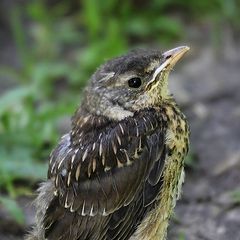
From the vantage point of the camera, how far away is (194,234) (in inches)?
216

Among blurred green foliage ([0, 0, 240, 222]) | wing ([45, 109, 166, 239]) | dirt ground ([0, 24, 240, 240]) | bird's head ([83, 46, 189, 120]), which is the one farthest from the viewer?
blurred green foliage ([0, 0, 240, 222])

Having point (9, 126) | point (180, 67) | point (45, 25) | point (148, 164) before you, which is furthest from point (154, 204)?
point (45, 25)

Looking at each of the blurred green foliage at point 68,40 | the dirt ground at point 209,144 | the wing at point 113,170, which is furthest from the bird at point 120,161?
the blurred green foliage at point 68,40

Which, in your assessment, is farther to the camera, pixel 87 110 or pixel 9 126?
pixel 9 126

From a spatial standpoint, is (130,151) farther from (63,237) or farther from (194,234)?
(194,234)

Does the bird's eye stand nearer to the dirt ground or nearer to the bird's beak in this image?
the bird's beak

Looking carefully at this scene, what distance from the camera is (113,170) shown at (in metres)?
4.62

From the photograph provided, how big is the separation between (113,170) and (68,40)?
14.1 ft

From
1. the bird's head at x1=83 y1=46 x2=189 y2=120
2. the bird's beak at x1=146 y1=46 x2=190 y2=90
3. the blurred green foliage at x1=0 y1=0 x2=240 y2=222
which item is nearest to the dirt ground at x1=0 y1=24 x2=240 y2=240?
the blurred green foliage at x1=0 y1=0 x2=240 y2=222

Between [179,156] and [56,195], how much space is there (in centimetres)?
70

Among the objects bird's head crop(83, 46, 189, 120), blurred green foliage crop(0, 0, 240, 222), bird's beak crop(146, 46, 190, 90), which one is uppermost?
blurred green foliage crop(0, 0, 240, 222)

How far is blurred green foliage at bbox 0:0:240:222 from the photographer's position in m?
6.58

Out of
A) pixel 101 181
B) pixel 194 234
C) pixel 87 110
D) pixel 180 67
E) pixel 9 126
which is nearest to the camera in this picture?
pixel 101 181

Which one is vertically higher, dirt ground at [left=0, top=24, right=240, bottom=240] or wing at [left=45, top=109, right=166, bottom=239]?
dirt ground at [left=0, top=24, right=240, bottom=240]
